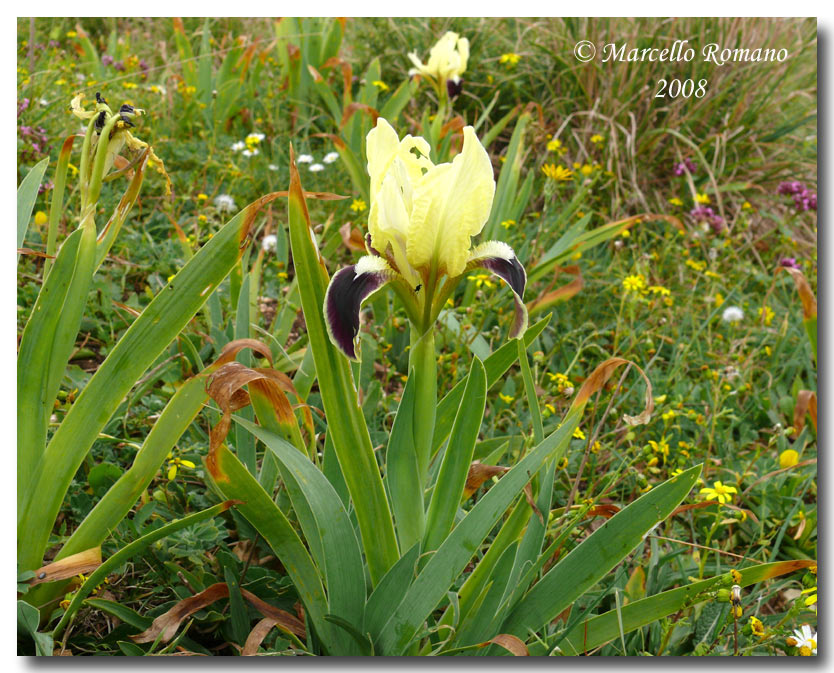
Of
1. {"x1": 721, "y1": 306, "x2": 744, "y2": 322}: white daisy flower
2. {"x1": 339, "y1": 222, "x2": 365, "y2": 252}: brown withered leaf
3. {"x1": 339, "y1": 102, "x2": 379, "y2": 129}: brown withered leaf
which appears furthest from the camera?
{"x1": 339, "y1": 102, "x2": 379, "y2": 129}: brown withered leaf

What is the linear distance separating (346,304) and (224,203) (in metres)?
1.58

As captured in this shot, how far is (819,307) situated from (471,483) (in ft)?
3.33

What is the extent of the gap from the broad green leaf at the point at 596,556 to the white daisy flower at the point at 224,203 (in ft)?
5.52

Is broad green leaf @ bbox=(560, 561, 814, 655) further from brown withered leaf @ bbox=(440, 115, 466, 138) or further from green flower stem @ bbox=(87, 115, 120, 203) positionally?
brown withered leaf @ bbox=(440, 115, 466, 138)

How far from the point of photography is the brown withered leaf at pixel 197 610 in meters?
1.39

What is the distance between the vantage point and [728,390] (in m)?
2.04

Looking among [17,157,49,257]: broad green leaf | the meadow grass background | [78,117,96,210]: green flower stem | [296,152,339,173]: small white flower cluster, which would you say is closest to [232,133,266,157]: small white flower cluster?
the meadow grass background

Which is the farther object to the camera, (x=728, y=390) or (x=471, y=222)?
(x=728, y=390)

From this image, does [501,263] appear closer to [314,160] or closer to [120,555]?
[120,555]

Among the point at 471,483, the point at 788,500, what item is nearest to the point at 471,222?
the point at 471,483

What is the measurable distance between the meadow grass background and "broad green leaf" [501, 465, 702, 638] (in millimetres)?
238

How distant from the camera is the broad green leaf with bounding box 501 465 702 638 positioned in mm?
1266

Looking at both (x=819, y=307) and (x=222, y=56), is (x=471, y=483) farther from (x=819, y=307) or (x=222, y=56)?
(x=222, y=56)

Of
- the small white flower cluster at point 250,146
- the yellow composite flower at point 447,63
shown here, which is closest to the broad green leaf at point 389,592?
the small white flower cluster at point 250,146
